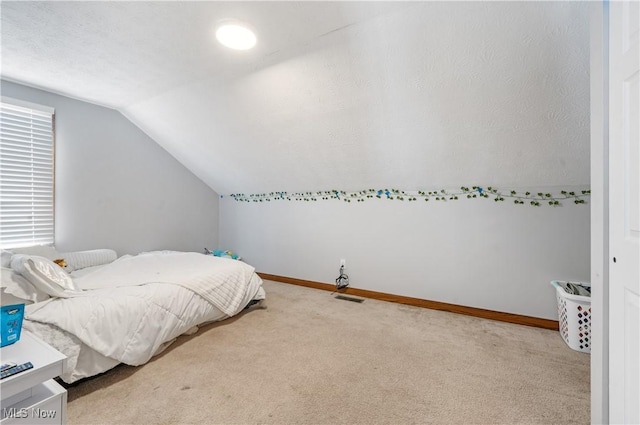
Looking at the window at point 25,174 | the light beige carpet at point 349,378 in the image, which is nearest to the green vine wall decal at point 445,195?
the light beige carpet at point 349,378

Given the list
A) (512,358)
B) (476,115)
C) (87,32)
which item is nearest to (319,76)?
(476,115)

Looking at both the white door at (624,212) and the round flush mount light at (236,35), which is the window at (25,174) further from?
the white door at (624,212)

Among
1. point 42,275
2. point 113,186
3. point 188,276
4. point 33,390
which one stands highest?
point 113,186

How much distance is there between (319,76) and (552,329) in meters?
2.98

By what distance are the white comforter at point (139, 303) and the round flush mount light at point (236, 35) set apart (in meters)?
1.85

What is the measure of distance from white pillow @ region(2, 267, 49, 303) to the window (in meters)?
1.57

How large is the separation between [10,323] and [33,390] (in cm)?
29

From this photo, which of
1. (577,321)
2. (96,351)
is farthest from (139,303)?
(577,321)

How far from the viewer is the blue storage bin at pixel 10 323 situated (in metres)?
1.12

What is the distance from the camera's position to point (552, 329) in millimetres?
2500

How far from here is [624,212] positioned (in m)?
0.94

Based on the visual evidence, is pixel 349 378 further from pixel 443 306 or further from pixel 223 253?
pixel 223 253

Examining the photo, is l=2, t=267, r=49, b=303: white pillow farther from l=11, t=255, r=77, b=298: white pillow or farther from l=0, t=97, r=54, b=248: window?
l=0, t=97, r=54, b=248: window

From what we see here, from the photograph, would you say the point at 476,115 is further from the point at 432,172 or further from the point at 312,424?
the point at 312,424
